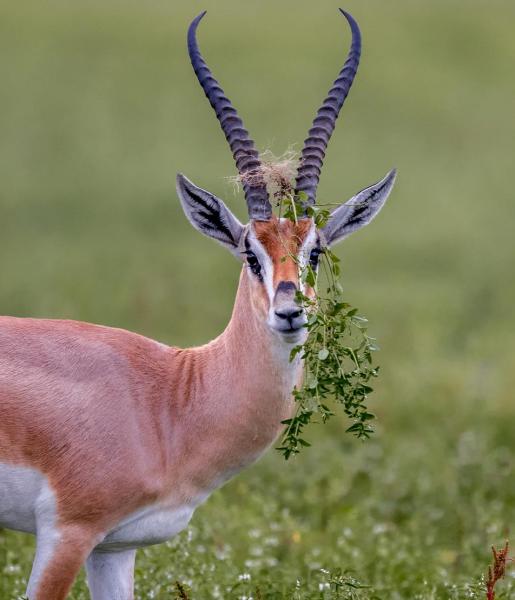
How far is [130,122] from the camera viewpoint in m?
25.0

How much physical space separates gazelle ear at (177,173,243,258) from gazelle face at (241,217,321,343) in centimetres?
16

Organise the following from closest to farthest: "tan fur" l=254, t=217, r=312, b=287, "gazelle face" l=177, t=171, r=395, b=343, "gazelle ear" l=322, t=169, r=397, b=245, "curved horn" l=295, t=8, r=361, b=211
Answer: "gazelle face" l=177, t=171, r=395, b=343
"tan fur" l=254, t=217, r=312, b=287
"curved horn" l=295, t=8, r=361, b=211
"gazelle ear" l=322, t=169, r=397, b=245

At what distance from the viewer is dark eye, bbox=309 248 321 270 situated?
236 inches

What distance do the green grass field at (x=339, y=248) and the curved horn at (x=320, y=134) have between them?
1.62 ft

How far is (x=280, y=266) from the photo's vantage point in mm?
5828

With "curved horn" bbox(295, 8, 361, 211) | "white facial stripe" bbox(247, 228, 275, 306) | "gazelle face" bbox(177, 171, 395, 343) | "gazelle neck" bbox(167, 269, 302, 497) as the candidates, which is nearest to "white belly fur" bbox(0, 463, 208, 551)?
"gazelle neck" bbox(167, 269, 302, 497)

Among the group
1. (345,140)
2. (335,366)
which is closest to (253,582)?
(335,366)

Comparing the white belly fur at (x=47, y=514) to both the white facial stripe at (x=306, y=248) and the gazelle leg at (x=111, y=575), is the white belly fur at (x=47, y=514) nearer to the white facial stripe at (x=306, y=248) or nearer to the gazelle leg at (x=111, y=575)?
the gazelle leg at (x=111, y=575)

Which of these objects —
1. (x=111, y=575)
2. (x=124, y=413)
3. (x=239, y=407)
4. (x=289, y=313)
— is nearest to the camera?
(x=289, y=313)

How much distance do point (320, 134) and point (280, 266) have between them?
850 millimetres

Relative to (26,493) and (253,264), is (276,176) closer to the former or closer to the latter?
(253,264)

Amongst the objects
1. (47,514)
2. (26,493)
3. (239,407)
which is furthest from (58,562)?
(239,407)

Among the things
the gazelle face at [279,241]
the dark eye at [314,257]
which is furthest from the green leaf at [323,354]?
the dark eye at [314,257]

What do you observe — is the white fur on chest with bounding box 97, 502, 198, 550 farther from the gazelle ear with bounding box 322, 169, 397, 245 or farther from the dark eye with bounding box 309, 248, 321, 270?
the gazelle ear with bounding box 322, 169, 397, 245
